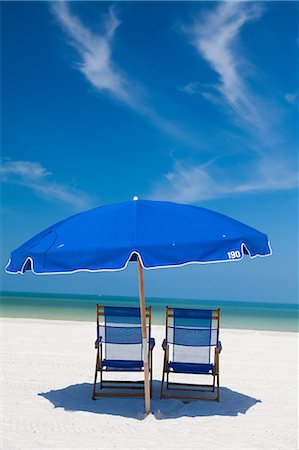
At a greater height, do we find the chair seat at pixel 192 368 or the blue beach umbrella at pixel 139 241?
the blue beach umbrella at pixel 139 241

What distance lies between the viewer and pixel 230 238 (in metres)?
4.24

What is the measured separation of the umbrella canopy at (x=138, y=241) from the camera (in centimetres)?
404

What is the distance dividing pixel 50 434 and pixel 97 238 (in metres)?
1.52

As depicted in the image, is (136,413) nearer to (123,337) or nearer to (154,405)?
(154,405)

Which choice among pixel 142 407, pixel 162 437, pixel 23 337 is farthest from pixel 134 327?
pixel 23 337

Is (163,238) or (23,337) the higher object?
(163,238)

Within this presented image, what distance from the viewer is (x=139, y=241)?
13.4 ft

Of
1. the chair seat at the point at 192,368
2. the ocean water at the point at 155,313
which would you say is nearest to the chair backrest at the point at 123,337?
the chair seat at the point at 192,368

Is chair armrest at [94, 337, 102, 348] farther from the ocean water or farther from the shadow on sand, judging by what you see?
the ocean water

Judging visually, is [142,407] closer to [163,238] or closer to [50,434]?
[50,434]

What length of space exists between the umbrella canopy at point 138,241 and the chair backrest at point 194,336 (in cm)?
91

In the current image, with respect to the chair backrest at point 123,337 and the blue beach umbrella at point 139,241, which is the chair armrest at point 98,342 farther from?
the blue beach umbrella at point 139,241

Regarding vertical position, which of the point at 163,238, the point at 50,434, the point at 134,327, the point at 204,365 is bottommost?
the point at 50,434

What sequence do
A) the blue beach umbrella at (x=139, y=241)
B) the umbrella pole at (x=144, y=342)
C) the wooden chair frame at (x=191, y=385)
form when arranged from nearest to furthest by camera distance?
the blue beach umbrella at (x=139, y=241) < the umbrella pole at (x=144, y=342) < the wooden chair frame at (x=191, y=385)
